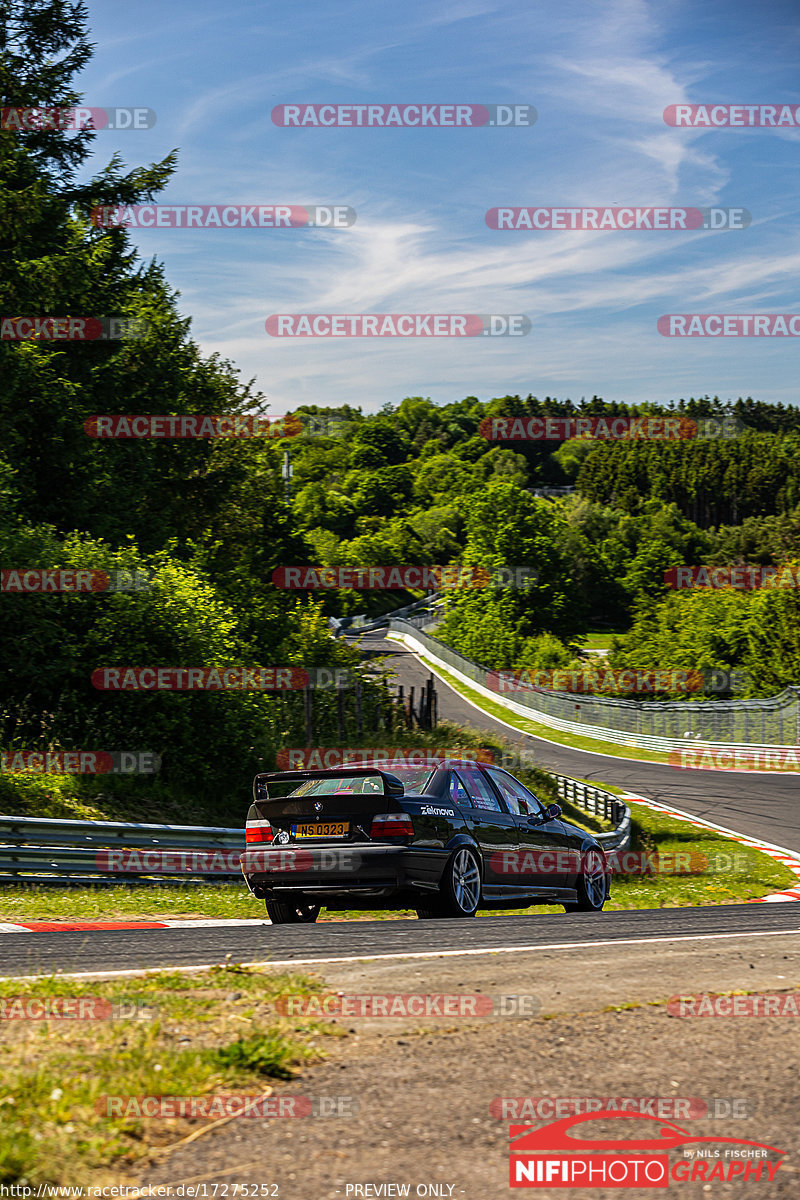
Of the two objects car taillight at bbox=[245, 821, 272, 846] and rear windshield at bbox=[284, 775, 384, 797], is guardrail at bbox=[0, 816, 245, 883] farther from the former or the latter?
rear windshield at bbox=[284, 775, 384, 797]

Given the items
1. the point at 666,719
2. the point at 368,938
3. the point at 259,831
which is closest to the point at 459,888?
the point at 259,831

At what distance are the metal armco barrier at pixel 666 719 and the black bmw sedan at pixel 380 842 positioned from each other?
32147 millimetres

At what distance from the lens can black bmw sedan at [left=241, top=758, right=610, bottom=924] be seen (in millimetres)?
8758

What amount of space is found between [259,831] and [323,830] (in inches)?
25.3

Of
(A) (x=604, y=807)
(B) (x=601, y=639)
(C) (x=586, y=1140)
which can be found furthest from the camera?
(B) (x=601, y=639)

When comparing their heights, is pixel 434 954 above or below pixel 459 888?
above

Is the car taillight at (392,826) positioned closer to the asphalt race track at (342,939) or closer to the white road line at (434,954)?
the asphalt race track at (342,939)

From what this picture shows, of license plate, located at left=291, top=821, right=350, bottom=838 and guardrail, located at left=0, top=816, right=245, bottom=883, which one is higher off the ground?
license plate, located at left=291, top=821, right=350, bottom=838

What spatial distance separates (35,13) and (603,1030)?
104 feet

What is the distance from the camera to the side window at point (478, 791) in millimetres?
9930

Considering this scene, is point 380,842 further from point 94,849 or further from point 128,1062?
point 94,849

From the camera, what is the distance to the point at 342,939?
7484 mm

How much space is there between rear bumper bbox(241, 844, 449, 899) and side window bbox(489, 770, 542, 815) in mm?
1647

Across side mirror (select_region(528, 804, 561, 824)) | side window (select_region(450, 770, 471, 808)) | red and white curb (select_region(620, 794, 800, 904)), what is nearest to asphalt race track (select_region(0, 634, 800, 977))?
side window (select_region(450, 770, 471, 808))
